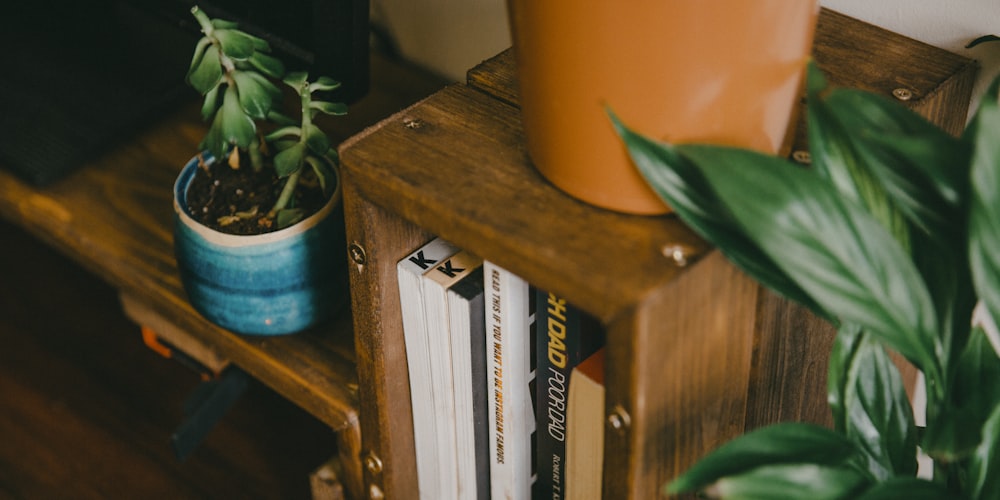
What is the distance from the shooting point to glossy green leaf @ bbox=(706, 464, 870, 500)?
425mm

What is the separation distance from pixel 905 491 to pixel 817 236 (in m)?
0.13

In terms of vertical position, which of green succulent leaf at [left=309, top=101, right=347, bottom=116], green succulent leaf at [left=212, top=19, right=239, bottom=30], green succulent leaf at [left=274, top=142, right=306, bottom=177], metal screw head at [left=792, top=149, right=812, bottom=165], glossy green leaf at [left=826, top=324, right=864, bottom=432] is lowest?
green succulent leaf at [left=274, top=142, right=306, bottom=177]

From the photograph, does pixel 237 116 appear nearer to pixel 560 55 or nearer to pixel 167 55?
pixel 560 55

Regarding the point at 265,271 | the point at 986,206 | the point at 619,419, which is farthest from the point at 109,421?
the point at 986,206

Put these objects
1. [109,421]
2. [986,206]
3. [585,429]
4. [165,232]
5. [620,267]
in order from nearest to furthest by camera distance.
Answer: [986,206] < [620,267] < [585,429] < [165,232] < [109,421]

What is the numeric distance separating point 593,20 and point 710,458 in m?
0.22

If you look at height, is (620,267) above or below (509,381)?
above

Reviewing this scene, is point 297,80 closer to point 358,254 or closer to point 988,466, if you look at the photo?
point 358,254

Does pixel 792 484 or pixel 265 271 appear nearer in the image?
pixel 792 484

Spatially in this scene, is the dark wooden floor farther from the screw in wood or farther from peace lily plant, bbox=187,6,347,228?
the screw in wood

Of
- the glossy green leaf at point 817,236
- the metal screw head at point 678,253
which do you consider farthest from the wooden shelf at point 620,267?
the glossy green leaf at point 817,236

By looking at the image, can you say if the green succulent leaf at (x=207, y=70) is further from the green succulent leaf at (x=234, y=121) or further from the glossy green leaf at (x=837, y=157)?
→ the glossy green leaf at (x=837, y=157)

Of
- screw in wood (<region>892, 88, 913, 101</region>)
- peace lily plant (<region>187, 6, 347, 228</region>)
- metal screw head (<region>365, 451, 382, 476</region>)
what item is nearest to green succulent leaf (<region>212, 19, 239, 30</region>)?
peace lily plant (<region>187, 6, 347, 228</region>)

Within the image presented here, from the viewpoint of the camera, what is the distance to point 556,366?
0.69 m
